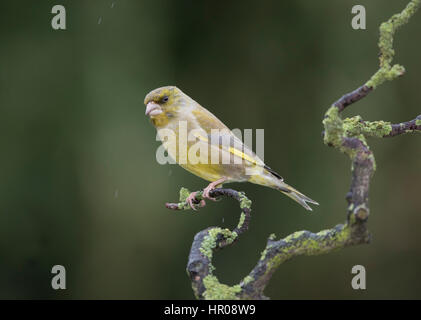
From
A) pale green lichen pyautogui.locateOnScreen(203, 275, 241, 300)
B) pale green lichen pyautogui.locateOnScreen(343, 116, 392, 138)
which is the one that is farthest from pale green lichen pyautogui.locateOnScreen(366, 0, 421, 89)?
pale green lichen pyautogui.locateOnScreen(203, 275, 241, 300)

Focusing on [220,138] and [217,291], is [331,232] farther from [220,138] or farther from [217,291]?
[220,138]

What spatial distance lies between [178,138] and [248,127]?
209 cm

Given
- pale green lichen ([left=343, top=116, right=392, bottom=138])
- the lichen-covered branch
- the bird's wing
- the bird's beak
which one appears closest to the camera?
the lichen-covered branch

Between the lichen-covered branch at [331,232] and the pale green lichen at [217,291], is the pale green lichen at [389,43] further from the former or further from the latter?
the pale green lichen at [217,291]

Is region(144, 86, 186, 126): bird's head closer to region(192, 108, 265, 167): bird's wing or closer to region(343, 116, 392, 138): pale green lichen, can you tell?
region(192, 108, 265, 167): bird's wing

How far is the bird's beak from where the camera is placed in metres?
2.46

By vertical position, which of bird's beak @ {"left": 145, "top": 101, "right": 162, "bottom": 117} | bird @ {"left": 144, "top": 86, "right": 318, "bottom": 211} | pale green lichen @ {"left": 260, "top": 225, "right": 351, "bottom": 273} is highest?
bird's beak @ {"left": 145, "top": 101, "right": 162, "bottom": 117}

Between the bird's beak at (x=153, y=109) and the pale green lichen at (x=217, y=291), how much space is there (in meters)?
0.99

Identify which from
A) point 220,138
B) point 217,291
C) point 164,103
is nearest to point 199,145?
point 220,138

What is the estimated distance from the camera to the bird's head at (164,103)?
2518 mm

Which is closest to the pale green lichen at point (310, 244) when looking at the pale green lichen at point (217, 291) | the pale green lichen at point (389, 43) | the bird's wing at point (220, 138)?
the pale green lichen at point (217, 291)

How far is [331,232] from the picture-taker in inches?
60.7

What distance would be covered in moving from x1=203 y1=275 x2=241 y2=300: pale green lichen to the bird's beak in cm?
99

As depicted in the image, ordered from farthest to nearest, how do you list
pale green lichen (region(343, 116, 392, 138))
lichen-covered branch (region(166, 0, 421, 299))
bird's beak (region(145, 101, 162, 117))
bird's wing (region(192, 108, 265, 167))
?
bird's wing (region(192, 108, 265, 167)), bird's beak (region(145, 101, 162, 117)), pale green lichen (region(343, 116, 392, 138)), lichen-covered branch (region(166, 0, 421, 299))
